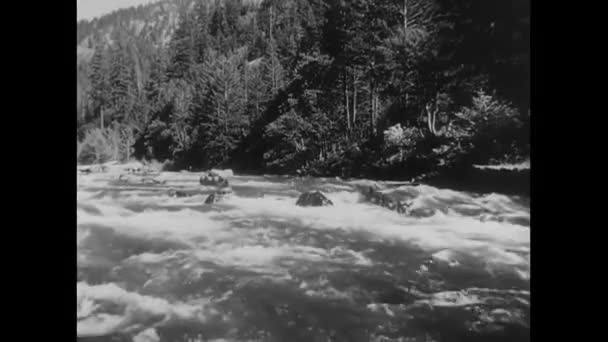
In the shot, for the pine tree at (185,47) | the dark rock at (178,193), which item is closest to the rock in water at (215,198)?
the dark rock at (178,193)

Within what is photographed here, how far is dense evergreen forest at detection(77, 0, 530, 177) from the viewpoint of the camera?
14.0ft

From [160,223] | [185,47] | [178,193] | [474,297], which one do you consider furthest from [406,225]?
[185,47]

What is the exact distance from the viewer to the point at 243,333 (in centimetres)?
263

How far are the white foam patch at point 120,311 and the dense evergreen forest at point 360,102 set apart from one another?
167 cm

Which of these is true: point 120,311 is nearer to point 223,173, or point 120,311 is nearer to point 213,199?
point 213,199

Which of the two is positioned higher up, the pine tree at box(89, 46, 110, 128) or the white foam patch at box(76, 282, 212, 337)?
the pine tree at box(89, 46, 110, 128)

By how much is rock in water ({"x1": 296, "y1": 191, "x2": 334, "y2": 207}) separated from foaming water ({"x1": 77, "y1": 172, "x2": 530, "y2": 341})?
86 mm

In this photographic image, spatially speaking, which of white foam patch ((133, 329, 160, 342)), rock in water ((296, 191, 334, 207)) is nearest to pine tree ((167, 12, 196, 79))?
rock in water ((296, 191, 334, 207))

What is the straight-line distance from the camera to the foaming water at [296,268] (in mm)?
2734

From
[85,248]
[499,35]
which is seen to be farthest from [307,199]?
[499,35]

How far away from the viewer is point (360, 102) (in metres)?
4.97

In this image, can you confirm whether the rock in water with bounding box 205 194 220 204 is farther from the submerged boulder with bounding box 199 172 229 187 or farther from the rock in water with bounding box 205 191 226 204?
the submerged boulder with bounding box 199 172 229 187

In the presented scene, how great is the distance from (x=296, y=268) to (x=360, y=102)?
8.73ft
